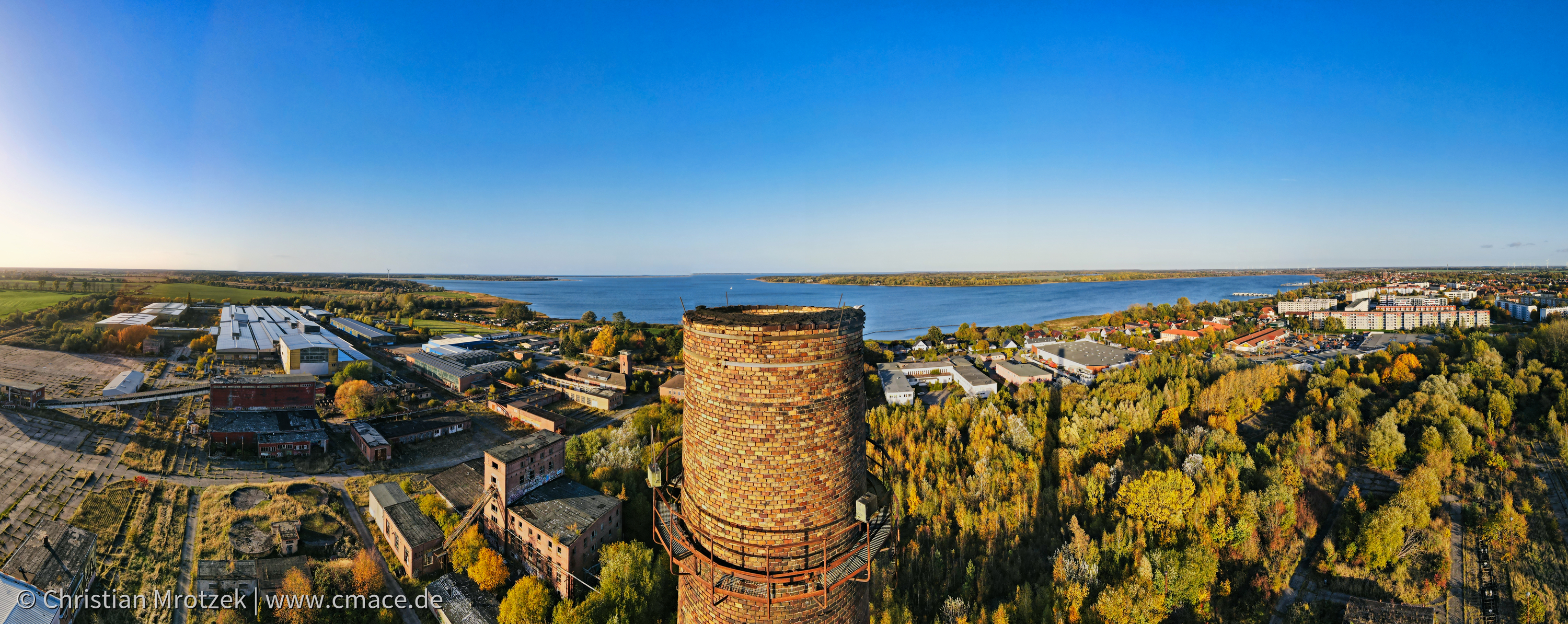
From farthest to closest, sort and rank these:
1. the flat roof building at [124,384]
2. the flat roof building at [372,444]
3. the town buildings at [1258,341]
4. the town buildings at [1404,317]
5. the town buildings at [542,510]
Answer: the town buildings at [1404,317]
the town buildings at [1258,341]
the flat roof building at [124,384]
the flat roof building at [372,444]
the town buildings at [542,510]

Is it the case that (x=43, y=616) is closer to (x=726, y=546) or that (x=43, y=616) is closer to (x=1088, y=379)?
(x=726, y=546)

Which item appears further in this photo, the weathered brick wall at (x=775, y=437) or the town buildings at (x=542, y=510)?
→ the town buildings at (x=542, y=510)

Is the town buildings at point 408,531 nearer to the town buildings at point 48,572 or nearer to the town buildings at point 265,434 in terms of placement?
the town buildings at point 48,572

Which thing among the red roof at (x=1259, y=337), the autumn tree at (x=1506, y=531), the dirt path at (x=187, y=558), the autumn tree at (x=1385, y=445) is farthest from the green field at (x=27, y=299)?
the red roof at (x=1259, y=337)

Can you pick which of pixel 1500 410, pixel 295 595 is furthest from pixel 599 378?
pixel 1500 410

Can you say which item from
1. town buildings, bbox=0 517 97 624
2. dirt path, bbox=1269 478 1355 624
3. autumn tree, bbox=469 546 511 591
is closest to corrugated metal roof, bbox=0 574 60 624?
town buildings, bbox=0 517 97 624

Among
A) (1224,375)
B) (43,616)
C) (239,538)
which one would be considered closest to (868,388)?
Answer: (1224,375)

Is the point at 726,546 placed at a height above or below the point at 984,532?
above
